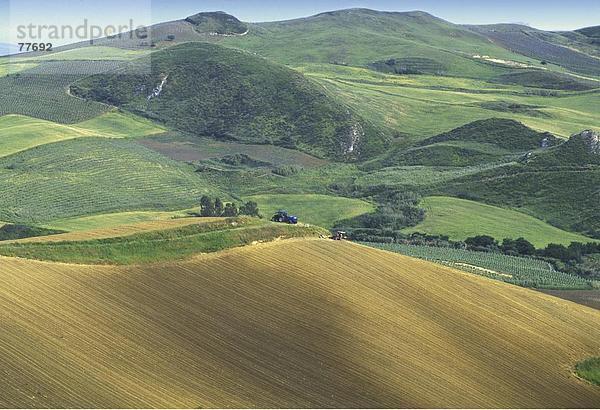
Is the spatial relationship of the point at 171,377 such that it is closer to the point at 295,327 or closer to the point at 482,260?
the point at 295,327

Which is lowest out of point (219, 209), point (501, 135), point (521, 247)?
point (521, 247)

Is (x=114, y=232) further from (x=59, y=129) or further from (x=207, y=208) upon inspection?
(x=59, y=129)

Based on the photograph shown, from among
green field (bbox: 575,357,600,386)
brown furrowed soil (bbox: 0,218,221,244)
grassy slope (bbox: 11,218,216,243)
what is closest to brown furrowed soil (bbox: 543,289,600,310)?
green field (bbox: 575,357,600,386)

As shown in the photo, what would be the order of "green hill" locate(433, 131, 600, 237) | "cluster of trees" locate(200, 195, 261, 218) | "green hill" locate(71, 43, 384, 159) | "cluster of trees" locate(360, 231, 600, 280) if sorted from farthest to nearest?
"green hill" locate(71, 43, 384, 159) < "green hill" locate(433, 131, 600, 237) < "cluster of trees" locate(200, 195, 261, 218) < "cluster of trees" locate(360, 231, 600, 280)

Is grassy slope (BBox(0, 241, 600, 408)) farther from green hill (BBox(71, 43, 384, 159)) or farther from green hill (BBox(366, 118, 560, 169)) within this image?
green hill (BBox(71, 43, 384, 159))

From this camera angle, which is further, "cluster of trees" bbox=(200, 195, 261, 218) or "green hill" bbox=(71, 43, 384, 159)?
"green hill" bbox=(71, 43, 384, 159)

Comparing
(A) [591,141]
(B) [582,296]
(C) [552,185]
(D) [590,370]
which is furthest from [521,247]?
(A) [591,141]

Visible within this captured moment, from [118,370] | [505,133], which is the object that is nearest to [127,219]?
[118,370]
